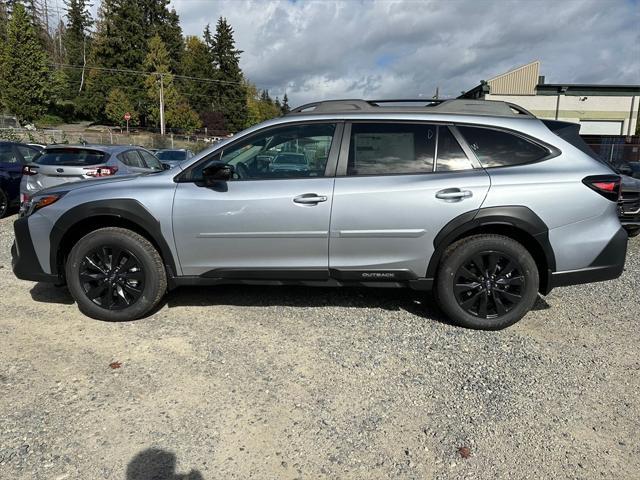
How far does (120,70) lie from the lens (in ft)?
176

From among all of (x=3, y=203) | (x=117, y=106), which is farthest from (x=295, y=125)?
(x=117, y=106)

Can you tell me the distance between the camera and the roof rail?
159 inches

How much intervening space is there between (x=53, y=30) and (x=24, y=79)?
36.7m

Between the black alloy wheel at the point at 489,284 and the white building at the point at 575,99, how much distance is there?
39218 millimetres

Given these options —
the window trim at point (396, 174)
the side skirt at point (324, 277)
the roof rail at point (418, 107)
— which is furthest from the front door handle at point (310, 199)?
the roof rail at point (418, 107)

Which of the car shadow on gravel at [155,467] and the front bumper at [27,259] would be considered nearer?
the car shadow on gravel at [155,467]

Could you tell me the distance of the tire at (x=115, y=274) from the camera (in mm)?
3975

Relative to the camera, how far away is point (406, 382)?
3.15m

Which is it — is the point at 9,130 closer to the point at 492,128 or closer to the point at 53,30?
the point at 492,128

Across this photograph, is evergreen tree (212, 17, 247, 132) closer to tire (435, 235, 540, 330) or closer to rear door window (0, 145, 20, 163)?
rear door window (0, 145, 20, 163)

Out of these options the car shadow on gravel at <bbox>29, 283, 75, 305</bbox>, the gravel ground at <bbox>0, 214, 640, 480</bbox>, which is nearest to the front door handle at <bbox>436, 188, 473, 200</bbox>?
the gravel ground at <bbox>0, 214, 640, 480</bbox>

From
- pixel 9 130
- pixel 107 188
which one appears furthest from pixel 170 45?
pixel 107 188

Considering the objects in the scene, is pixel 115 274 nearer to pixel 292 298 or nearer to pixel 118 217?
pixel 118 217

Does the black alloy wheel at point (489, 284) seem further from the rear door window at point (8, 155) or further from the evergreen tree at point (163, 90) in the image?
the evergreen tree at point (163, 90)
